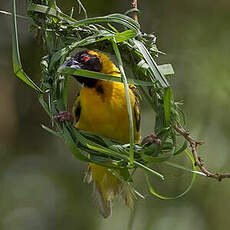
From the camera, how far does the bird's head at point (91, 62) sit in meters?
2.06

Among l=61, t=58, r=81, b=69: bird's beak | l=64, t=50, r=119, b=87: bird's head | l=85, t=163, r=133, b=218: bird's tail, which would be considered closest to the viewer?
l=61, t=58, r=81, b=69: bird's beak

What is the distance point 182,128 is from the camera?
1.82m

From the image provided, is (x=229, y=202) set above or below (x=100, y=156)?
below

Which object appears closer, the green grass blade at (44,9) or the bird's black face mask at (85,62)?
the green grass blade at (44,9)

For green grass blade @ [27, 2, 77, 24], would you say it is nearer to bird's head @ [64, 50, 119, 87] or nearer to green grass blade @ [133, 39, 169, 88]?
bird's head @ [64, 50, 119, 87]

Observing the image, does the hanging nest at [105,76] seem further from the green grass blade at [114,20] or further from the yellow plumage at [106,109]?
the yellow plumage at [106,109]

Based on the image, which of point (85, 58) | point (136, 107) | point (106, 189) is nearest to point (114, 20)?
point (85, 58)

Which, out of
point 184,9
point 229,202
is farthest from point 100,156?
point 184,9

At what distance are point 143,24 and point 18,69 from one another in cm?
215

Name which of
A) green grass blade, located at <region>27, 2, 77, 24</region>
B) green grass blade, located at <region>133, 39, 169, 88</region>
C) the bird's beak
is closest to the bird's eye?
the bird's beak

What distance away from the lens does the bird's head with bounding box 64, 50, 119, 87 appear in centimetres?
206

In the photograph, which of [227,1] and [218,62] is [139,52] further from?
[227,1]

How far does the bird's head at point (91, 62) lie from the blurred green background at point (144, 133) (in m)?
0.71

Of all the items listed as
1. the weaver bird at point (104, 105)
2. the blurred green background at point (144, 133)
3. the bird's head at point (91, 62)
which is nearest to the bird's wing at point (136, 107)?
the weaver bird at point (104, 105)
